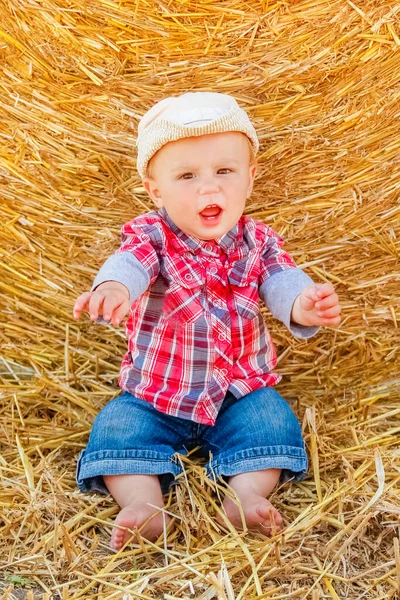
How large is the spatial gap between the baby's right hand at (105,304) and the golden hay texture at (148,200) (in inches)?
20.8

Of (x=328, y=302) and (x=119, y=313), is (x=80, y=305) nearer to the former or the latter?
(x=119, y=313)

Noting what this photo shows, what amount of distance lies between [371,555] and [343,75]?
128 centimetres

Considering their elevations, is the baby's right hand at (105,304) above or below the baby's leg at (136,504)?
above

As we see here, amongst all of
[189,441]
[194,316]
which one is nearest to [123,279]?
[194,316]

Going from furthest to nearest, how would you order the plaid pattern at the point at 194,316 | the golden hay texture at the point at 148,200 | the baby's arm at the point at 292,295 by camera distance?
1. the golden hay texture at the point at 148,200
2. the plaid pattern at the point at 194,316
3. the baby's arm at the point at 292,295

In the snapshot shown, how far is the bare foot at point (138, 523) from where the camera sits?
1.84m

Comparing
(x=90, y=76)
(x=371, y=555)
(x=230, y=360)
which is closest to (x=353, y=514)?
(x=371, y=555)

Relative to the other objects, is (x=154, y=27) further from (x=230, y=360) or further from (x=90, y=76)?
(x=230, y=360)

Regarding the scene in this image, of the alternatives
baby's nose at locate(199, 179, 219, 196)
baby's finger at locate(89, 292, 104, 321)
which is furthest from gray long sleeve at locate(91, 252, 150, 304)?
baby's nose at locate(199, 179, 219, 196)

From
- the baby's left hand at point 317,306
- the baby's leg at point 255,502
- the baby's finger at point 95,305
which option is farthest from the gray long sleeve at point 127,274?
the baby's leg at point 255,502

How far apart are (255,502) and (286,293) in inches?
19.5

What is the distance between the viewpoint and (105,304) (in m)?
1.86

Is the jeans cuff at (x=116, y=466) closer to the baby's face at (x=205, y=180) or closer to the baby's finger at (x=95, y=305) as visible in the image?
the baby's finger at (x=95, y=305)

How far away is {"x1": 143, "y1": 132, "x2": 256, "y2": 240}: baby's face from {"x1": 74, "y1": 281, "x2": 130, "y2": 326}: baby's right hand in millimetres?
283
